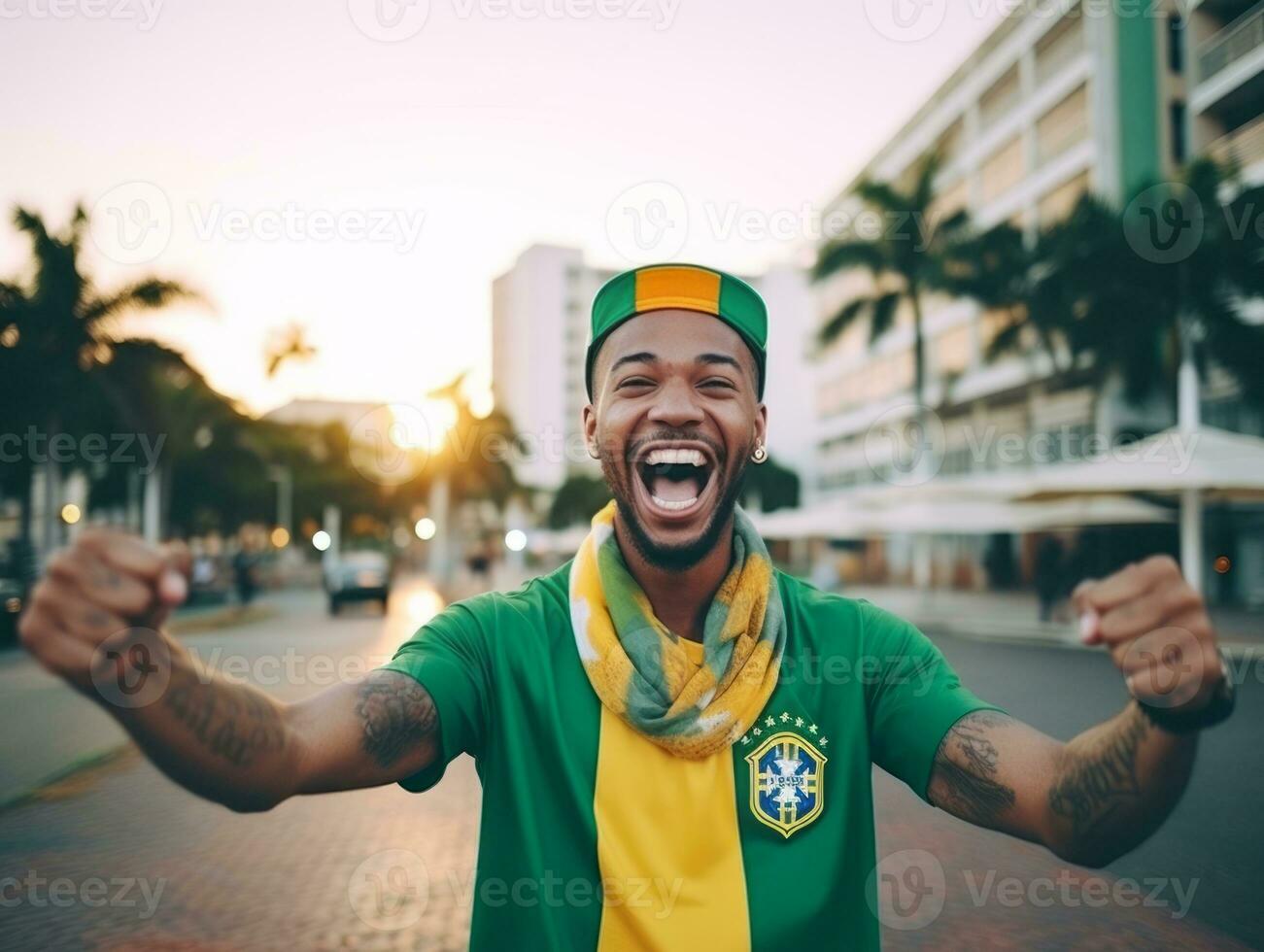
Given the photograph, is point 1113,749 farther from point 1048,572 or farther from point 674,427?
point 1048,572

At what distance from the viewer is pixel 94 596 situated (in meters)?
1.21

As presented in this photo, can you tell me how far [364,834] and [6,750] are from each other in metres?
4.53

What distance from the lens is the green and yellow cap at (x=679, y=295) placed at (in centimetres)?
202

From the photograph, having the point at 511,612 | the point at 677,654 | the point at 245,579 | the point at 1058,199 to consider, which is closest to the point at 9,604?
the point at 245,579

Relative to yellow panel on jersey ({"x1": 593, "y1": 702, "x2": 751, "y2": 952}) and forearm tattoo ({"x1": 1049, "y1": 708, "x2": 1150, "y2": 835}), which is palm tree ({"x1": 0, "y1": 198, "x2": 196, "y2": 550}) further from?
forearm tattoo ({"x1": 1049, "y1": 708, "x2": 1150, "y2": 835})

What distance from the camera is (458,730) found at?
1841mm

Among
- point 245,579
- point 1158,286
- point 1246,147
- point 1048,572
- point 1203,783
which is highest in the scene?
point 1246,147

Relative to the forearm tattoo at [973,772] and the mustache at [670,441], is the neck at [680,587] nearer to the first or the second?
the mustache at [670,441]

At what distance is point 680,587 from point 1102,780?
88 centimetres

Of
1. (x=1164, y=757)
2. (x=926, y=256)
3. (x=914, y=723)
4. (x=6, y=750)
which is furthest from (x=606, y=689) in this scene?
(x=926, y=256)

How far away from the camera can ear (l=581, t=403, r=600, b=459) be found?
7.33ft

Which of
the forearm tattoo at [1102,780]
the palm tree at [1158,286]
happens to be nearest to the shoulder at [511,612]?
the forearm tattoo at [1102,780]

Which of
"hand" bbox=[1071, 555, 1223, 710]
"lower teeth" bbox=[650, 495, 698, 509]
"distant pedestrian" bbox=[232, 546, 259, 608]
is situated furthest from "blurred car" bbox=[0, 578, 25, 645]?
"hand" bbox=[1071, 555, 1223, 710]

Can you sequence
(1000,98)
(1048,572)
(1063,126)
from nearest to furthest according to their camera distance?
(1048,572) → (1063,126) → (1000,98)
